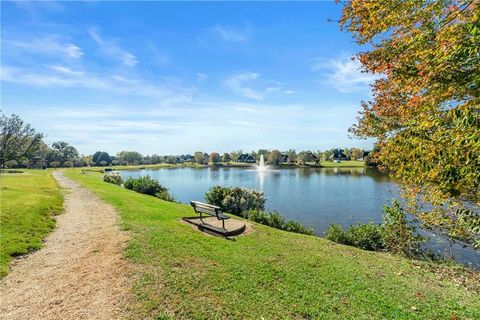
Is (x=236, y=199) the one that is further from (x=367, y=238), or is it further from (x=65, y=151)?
(x=65, y=151)

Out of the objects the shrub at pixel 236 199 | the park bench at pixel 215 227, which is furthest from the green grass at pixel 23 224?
the shrub at pixel 236 199

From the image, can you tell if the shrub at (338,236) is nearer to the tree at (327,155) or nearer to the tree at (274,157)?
the tree at (274,157)

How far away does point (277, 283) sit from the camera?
6.62 meters

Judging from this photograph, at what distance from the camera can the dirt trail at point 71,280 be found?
17.8ft

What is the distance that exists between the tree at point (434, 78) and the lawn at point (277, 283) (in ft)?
5.91

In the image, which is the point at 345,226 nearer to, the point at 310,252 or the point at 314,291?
the point at 310,252

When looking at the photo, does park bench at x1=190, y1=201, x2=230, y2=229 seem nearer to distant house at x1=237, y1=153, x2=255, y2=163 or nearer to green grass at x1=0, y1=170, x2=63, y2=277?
green grass at x1=0, y1=170, x2=63, y2=277

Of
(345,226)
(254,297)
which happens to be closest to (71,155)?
(345,226)

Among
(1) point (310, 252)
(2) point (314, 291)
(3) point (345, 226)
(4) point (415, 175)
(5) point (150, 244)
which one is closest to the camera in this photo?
(4) point (415, 175)

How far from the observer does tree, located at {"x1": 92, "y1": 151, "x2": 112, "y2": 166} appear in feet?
503

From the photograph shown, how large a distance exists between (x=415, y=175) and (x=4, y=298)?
814 cm

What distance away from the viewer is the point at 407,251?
1079cm

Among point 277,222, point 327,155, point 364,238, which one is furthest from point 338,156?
point 364,238

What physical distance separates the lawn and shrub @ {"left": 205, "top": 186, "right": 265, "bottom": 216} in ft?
30.1
